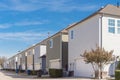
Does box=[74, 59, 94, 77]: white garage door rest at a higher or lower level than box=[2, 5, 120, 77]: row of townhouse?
lower

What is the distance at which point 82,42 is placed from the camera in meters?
40.1

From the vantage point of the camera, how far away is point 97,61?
31984 millimetres

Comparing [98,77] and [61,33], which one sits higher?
[61,33]

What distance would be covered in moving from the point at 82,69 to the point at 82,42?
382 cm

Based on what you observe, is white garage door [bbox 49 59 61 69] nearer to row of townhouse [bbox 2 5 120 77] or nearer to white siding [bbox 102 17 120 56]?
row of townhouse [bbox 2 5 120 77]

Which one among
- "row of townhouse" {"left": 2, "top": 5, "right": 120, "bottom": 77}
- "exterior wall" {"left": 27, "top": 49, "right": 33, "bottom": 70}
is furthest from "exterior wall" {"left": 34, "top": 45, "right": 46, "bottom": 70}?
"row of townhouse" {"left": 2, "top": 5, "right": 120, "bottom": 77}

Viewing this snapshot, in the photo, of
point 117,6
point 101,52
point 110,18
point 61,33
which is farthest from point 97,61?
point 61,33

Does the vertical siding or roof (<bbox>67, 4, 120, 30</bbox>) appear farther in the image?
the vertical siding

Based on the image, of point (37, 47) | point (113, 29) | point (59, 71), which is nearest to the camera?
point (113, 29)

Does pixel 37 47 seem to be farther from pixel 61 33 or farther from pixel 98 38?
pixel 98 38

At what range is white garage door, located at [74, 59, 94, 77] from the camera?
37.8m

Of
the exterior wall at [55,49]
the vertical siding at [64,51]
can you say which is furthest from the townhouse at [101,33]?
the exterior wall at [55,49]

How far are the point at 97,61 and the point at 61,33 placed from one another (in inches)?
688

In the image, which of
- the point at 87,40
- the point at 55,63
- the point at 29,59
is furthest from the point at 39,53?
the point at 87,40
